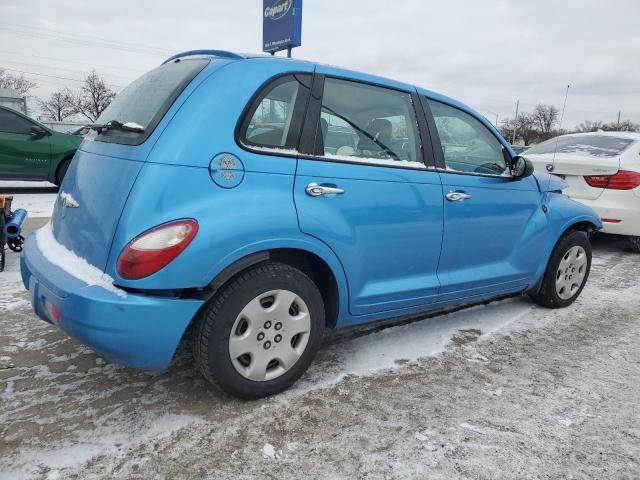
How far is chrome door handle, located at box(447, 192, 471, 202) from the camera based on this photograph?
3080 mm

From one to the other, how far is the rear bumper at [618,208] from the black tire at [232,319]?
4832 mm

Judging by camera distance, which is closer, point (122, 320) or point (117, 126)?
point (122, 320)

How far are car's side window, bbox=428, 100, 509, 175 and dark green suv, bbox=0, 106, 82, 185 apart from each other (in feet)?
24.9

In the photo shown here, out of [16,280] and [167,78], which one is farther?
[16,280]

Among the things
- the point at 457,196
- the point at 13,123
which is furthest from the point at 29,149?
the point at 457,196

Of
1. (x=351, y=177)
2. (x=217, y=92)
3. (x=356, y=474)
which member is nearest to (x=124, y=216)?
(x=217, y=92)

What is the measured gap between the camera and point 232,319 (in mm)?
2291

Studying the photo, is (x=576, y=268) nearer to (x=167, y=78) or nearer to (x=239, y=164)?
(x=239, y=164)

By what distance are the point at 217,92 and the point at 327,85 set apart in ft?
2.11

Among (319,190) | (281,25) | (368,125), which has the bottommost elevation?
(319,190)

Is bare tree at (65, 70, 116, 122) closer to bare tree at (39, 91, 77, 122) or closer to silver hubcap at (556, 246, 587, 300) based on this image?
bare tree at (39, 91, 77, 122)

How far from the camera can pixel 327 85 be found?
2713mm

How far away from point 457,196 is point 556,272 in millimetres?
1511

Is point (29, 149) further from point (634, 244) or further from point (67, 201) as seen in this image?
point (634, 244)
